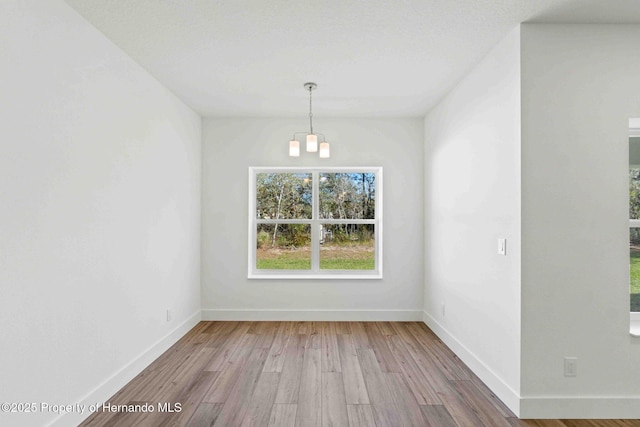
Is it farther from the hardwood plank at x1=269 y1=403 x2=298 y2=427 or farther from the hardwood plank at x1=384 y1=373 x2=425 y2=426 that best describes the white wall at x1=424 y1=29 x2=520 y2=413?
the hardwood plank at x1=269 y1=403 x2=298 y2=427

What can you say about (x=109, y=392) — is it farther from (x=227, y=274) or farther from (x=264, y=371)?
(x=227, y=274)

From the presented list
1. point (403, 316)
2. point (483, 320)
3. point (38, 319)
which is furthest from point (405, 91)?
point (38, 319)

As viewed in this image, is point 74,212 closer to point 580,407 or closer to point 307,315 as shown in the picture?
point 307,315

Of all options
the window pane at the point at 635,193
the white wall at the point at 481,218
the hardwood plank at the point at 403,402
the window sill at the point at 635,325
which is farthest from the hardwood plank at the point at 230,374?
the window pane at the point at 635,193

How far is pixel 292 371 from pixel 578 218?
2.40m

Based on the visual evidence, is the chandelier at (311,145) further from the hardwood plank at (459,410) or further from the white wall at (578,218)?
the hardwood plank at (459,410)

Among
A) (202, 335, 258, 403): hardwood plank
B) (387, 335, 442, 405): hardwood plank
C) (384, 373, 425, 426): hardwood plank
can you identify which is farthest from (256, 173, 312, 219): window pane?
(384, 373, 425, 426): hardwood plank

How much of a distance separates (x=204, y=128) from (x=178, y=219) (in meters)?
1.34

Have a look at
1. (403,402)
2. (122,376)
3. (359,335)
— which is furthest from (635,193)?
(122,376)

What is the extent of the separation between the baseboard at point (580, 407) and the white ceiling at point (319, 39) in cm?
244

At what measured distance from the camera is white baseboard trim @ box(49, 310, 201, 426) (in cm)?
213

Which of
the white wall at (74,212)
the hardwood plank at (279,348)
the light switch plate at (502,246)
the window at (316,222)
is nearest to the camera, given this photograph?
the white wall at (74,212)

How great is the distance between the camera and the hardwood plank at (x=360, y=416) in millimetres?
2209

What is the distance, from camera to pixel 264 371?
2.96 m
